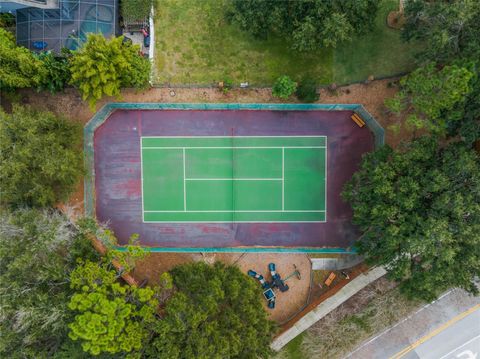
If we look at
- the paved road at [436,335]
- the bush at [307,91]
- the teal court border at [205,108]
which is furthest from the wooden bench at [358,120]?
the paved road at [436,335]

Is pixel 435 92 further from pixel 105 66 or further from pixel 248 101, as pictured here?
pixel 105 66

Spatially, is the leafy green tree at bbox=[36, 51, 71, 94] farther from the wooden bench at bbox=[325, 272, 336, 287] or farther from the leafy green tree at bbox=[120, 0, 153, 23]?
the wooden bench at bbox=[325, 272, 336, 287]

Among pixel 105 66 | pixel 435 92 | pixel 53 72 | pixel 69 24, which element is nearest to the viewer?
pixel 435 92

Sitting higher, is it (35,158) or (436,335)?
(35,158)

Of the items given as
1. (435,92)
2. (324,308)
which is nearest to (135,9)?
(435,92)

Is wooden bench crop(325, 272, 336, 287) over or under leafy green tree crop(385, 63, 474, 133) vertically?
under

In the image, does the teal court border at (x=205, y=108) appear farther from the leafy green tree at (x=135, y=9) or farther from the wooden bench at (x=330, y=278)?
the leafy green tree at (x=135, y=9)

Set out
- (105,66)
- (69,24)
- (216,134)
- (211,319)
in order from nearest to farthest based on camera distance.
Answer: (211,319) → (105,66) → (69,24) → (216,134)

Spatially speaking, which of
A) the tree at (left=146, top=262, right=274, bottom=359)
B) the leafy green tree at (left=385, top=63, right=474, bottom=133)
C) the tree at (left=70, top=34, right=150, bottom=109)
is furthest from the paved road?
the tree at (left=70, top=34, right=150, bottom=109)
